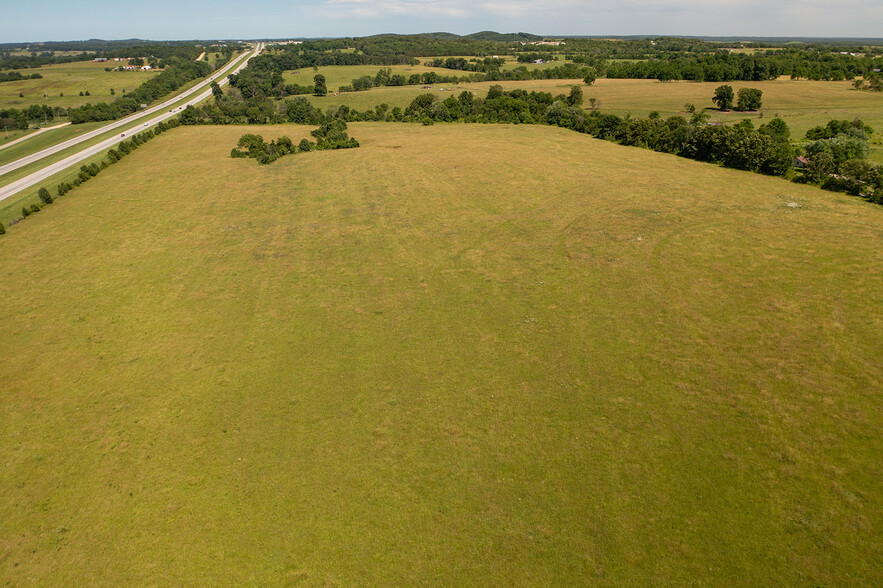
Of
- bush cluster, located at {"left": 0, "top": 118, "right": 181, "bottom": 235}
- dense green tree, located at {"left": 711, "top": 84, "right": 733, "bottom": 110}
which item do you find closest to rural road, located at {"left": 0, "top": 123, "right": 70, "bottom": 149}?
bush cluster, located at {"left": 0, "top": 118, "right": 181, "bottom": 235}

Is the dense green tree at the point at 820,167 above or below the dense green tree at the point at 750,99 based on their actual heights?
below

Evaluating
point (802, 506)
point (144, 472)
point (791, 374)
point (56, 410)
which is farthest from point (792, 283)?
point (56, 410)

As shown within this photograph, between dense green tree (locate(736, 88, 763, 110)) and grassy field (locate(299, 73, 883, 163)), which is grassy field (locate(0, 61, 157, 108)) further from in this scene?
dense green tree (locate(736, 88, 763, 110))

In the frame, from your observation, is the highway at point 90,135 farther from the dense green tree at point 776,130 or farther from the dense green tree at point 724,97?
the dense green tree at point 724,97

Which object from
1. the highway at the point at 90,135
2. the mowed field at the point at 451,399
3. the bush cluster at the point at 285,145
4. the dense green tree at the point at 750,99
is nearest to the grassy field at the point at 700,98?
the dense green tree at the point at 750,99

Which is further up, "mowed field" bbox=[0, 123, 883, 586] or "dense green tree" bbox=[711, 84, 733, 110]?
"dense green tree" bbox=[711, 84, 733, 110]

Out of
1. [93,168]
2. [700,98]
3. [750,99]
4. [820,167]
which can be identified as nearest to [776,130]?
[820,167]

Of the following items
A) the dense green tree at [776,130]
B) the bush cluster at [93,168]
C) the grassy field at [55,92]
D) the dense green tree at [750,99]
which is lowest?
the bush cluster at [93,168]

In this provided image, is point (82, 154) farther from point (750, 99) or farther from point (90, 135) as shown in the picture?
point (750, 99)
